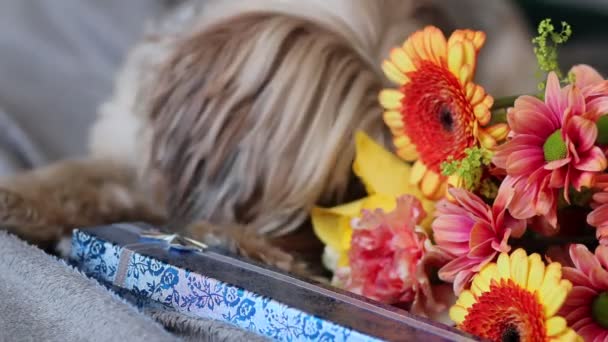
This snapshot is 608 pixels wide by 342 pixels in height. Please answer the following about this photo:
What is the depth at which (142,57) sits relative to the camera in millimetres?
1592

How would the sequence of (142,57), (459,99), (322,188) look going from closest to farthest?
(459,99), (322,188), (142,57)

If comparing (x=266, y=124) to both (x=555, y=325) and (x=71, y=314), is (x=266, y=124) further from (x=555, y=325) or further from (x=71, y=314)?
(x=555, y=325)

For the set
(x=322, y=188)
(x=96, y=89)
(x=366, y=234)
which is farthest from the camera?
(x=96, y=89)

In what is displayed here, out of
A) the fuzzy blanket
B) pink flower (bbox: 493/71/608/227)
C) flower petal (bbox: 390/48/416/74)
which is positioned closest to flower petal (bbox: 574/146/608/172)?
pink flower (bbox: 493/71/608/227)

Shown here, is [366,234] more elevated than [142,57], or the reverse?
[142,57]

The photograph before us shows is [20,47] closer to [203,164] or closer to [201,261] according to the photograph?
[203,164]

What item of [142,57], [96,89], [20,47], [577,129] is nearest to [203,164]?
[142,57]

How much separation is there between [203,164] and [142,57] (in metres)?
0.41

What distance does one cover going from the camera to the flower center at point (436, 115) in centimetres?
81

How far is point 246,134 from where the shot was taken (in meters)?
1.25

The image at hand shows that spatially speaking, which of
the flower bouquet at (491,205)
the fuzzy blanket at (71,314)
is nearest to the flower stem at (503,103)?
the flower bouquet at (491,205)

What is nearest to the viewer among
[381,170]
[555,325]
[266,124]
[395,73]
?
[555,325]

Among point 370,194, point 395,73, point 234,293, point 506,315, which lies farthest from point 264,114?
point 506,315

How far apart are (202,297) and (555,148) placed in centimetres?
36
